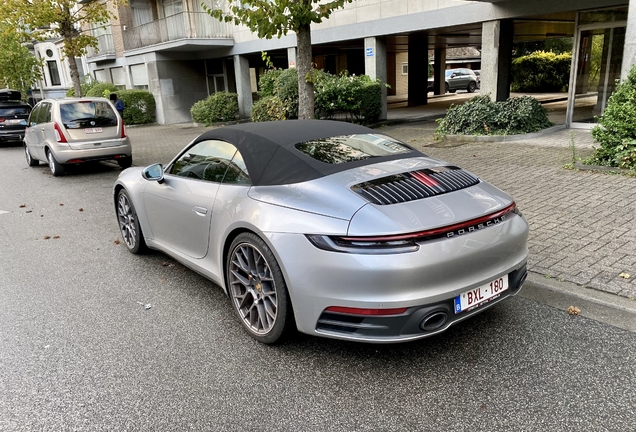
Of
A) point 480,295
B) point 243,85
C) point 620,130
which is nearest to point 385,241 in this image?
point 480,295

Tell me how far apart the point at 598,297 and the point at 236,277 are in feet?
9.13

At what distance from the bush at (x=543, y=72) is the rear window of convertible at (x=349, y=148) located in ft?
88.1

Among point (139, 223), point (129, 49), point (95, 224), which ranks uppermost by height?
point (129, 49)

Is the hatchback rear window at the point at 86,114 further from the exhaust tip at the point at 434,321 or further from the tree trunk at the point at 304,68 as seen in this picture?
the exhaust tip at the point at 434,321

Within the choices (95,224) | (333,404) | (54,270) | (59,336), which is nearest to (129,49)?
(95,224)

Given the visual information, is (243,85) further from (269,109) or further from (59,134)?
(59,134)

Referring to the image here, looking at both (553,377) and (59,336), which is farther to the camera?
(59,336)

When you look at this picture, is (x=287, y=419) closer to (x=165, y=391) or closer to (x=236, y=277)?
(x=165, y=391)

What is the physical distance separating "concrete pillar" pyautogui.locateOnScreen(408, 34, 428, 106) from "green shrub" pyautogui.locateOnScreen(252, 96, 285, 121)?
32.1ft

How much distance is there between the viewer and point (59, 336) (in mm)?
3705

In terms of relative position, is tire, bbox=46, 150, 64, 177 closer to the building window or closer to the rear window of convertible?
the rear window of convertible

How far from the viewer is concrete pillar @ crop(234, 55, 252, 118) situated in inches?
853

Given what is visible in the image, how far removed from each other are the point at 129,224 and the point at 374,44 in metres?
12.5

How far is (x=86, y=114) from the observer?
419 inches
